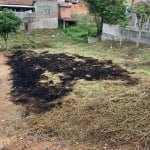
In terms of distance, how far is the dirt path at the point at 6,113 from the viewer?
11.0 metres

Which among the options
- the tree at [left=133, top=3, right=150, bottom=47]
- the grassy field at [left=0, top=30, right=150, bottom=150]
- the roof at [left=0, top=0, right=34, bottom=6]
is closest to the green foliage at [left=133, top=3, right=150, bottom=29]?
the tree at [left=133, top=3, right=150, bottom=47]

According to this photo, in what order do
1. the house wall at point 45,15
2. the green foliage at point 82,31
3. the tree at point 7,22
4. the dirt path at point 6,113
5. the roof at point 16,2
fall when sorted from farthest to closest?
the roof at point 16,2 → the house wall at point 45,15 → the green foliage at point 82,31 → the tree at point 7,22 → the dirt path at point 6,113

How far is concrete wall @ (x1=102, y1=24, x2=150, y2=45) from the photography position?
73.6ft

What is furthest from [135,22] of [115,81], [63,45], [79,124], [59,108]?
[79,124]

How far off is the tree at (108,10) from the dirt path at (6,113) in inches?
413

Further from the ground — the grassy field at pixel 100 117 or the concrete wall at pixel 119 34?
the concrete wall at pixel 119 34

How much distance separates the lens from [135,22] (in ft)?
78.1

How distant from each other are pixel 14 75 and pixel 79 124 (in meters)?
8.42

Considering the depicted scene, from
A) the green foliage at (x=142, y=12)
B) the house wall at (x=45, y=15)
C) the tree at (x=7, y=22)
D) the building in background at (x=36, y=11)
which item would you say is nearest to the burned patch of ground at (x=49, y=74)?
the tree at (x=7, y=22)

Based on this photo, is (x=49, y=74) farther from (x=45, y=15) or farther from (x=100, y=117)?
(x=45, y=15)

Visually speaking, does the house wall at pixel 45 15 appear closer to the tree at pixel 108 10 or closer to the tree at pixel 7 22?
the tree at pixel 108 10

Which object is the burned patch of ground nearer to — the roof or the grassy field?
the grassy field

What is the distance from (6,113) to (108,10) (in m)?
14.9

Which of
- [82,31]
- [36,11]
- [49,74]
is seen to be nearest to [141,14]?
[49,74]
